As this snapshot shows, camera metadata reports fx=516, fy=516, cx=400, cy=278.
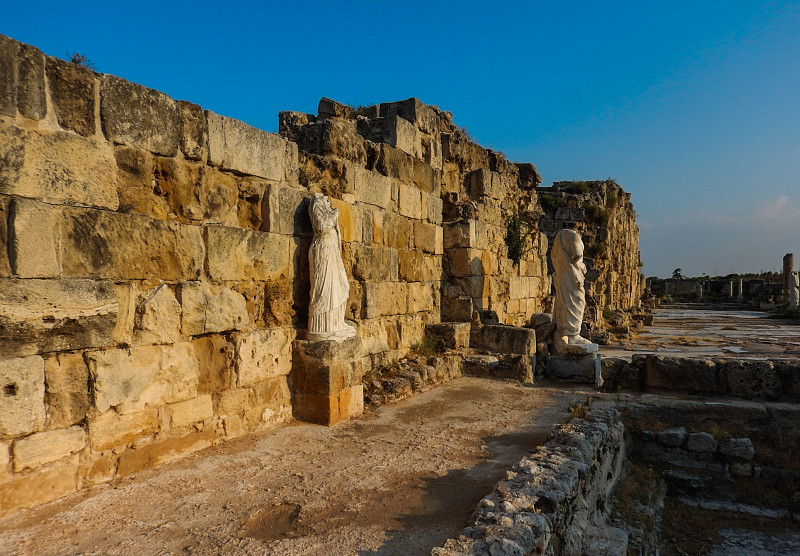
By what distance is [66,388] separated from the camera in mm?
3512

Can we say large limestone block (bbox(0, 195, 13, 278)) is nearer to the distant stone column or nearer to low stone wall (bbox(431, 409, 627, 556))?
low stone wall (bbox(431, 409, 627, 556))

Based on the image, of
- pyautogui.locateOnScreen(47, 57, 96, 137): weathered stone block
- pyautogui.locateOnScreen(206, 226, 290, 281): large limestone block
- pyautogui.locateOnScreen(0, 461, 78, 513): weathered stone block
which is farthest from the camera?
pyautogui.locateOnScreen(206, 226, 290, 281): large limestone block

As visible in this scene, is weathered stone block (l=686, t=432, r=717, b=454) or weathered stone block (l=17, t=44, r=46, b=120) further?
weathered stone block (l=686, t=432, r=717, b=454)

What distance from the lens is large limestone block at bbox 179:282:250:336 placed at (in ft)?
14.4

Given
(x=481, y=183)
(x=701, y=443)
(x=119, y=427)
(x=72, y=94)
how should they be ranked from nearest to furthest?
(x=72, y=94)
(x=119, y=427)
(x=701, y=443)
(x=481, y=183)

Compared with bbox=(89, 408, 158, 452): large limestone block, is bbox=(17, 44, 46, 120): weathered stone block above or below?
above

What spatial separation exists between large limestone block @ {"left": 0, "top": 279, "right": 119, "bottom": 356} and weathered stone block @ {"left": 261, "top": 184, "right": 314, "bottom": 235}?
70.5 inches

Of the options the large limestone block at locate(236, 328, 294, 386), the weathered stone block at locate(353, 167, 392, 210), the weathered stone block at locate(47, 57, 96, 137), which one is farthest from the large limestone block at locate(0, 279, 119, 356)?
the weathered stone block at locate(353, 167, 392, 210)

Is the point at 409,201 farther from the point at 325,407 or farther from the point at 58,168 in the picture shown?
the point at 58,168

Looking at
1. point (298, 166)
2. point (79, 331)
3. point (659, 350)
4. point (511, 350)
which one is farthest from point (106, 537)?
point (659, 350)

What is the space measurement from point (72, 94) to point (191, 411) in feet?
8.58

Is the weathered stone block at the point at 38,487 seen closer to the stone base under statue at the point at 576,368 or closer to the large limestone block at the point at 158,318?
the large limestone block at the point at 158,318

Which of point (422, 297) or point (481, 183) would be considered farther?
point (481, 183)

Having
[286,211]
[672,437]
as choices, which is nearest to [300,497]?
[286,211]
